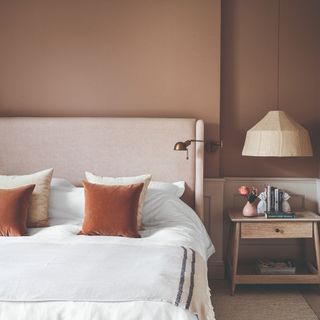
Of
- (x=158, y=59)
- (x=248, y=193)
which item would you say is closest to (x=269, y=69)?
(x=158, y=59)

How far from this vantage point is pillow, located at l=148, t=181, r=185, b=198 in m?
3.42

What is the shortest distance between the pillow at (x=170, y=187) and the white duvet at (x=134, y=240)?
8 cm

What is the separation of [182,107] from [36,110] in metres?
1.24

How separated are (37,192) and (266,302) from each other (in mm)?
1858

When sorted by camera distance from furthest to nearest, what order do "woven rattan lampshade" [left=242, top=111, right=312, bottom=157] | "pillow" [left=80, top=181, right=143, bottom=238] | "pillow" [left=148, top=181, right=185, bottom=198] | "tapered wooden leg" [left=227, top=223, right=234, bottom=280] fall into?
"tapered wooden leg" [left=227, top=223, right=234, bottom=280]
"pillow" [left=148, top=181, right=185, bottom=198]
"woven rattan lampshade" [left=242, top=111, right=312, bottom=157]
"pillow" [left=80, top=181, right=143, bottom=238]

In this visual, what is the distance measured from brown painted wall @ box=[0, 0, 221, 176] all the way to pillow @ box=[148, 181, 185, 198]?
541 millimetres

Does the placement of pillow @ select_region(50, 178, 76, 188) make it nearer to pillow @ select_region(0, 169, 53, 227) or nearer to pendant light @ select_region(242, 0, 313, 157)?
pillow @ select_region(0, 169, 53, 227)

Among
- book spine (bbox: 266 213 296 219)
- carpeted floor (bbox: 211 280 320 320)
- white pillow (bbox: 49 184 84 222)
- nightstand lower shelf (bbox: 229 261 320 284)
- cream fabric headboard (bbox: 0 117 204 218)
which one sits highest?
cream fabric headboard (bbox: 0 117 204 218)

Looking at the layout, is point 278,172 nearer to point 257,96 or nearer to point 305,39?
point 257,96

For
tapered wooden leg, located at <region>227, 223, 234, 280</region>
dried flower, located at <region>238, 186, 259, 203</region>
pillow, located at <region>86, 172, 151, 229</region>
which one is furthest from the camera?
tapered wooden leg, located at <region>227, 223, 234, 280</region>

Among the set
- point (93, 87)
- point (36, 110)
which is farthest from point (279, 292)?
point (36, 110)

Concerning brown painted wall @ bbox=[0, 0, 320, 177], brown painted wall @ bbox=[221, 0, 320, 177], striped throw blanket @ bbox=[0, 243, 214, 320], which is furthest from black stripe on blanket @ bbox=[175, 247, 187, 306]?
brown painted wall @ bbox=[221, 0, 320, 177]

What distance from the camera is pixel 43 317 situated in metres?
1.72

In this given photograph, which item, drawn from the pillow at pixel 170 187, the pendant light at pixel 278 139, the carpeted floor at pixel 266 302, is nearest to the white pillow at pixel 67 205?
the pillow at pixel 170 187
